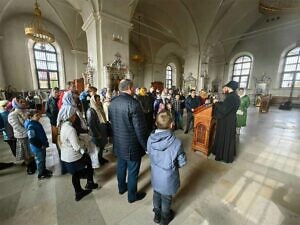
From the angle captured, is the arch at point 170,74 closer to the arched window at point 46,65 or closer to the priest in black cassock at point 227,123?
the arched window at point 46,65

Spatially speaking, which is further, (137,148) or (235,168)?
(235,168)

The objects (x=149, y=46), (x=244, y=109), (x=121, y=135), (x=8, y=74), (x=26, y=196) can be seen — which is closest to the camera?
(x=121, y=135)

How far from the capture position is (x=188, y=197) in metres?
2.11

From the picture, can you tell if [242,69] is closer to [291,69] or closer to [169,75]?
[291,69]

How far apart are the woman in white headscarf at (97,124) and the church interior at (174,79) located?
1.89 ft

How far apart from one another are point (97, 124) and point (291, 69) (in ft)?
63.0

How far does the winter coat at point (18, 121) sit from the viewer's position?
254cm

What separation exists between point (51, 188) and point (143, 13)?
42.1 feet

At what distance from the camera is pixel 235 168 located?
288cm

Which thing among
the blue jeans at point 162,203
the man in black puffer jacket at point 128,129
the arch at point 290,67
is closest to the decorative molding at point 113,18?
the man in black puffer jacket at point 128,129

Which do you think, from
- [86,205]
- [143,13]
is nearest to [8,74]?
[143,13]

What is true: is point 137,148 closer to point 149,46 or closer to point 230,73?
point 149,46

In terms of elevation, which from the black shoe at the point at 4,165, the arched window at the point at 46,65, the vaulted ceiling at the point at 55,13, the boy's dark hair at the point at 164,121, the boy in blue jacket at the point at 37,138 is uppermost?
the vaulted ceiling at the point at 55,13

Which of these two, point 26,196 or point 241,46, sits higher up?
point 241,46
